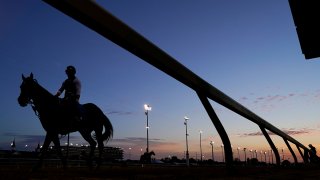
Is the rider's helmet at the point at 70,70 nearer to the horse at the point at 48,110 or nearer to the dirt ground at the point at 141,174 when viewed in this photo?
the horse at the point at 48,110

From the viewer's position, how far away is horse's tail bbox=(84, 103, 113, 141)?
388 inches

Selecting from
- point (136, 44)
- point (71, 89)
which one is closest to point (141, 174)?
point (136, 44)

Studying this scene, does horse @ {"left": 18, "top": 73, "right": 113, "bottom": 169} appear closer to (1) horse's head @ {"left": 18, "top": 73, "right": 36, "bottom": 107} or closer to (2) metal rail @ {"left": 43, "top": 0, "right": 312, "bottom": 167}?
(1) horse's head @ {"left": 18, "top": 73, "right": 36, "bottom": 107}

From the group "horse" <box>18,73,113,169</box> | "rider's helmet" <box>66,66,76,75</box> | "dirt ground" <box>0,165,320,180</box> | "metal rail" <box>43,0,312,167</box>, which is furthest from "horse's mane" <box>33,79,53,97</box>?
"metal rail" <box>43,0,312,167</box>

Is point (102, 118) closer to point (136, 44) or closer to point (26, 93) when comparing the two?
point (26, 93)

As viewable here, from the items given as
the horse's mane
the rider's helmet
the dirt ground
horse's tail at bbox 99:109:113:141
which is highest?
the rider's helmet

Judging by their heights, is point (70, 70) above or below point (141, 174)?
above

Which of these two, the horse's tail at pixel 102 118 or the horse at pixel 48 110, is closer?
the horse at pixel 48 110

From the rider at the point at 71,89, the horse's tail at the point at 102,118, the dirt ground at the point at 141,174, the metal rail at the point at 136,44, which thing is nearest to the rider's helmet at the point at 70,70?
the rider at the point at 71,89

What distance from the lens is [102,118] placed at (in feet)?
33.2

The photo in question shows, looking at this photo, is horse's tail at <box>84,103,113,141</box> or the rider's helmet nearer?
the rider's helmet

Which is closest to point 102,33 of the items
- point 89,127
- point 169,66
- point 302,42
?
point 169,66

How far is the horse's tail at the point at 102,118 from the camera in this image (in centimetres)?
985

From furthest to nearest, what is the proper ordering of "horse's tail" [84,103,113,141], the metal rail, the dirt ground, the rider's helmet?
"horse's tail" [84,103,113,141] → the rider's helmet → the dirt ground → the metal rail
